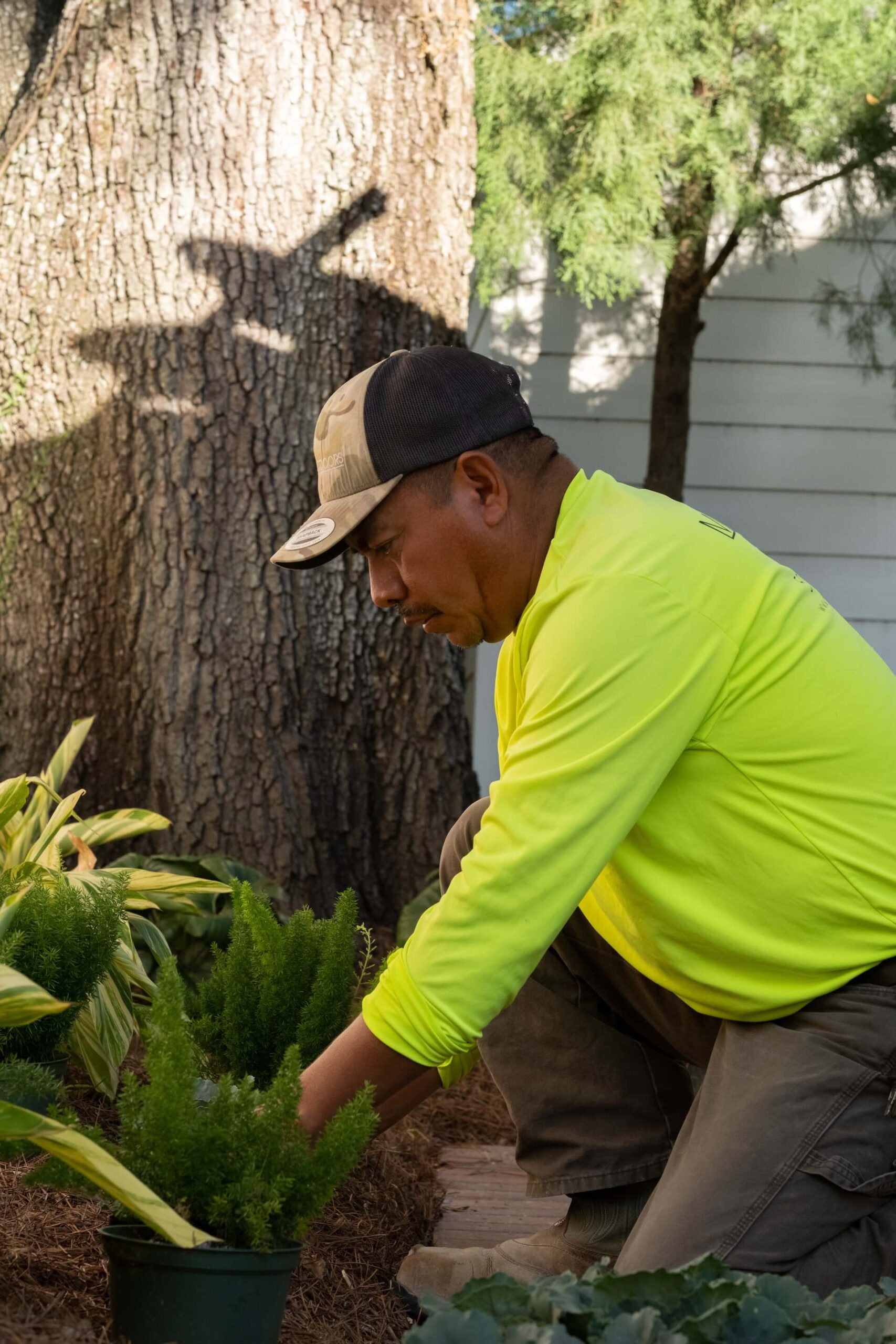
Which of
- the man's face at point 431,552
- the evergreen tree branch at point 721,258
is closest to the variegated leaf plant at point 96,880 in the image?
the man's face at point 431,552

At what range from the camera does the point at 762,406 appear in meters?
5.94

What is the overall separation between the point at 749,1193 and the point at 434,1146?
1.33m

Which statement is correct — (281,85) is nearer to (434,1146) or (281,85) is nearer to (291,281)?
(291,281)

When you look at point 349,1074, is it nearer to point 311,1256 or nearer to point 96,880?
point 311,1256

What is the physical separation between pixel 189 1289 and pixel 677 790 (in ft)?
2.84

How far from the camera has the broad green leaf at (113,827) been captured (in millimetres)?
2863

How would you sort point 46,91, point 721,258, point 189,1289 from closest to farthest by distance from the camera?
point 189,1289 < point 46,91 < point 721,258

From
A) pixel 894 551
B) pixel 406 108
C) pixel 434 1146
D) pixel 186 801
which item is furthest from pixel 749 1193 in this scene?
pixel 894 551

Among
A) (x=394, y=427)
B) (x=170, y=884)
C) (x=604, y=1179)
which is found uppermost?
(x=394, y=427)

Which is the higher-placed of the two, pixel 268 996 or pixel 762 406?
pixel 762 406

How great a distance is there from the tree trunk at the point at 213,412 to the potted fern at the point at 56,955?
1328mm

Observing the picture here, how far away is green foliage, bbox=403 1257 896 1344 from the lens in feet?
3.82

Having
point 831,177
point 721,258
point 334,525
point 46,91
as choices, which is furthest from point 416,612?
point 721,258

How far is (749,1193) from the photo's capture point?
1.71 m
